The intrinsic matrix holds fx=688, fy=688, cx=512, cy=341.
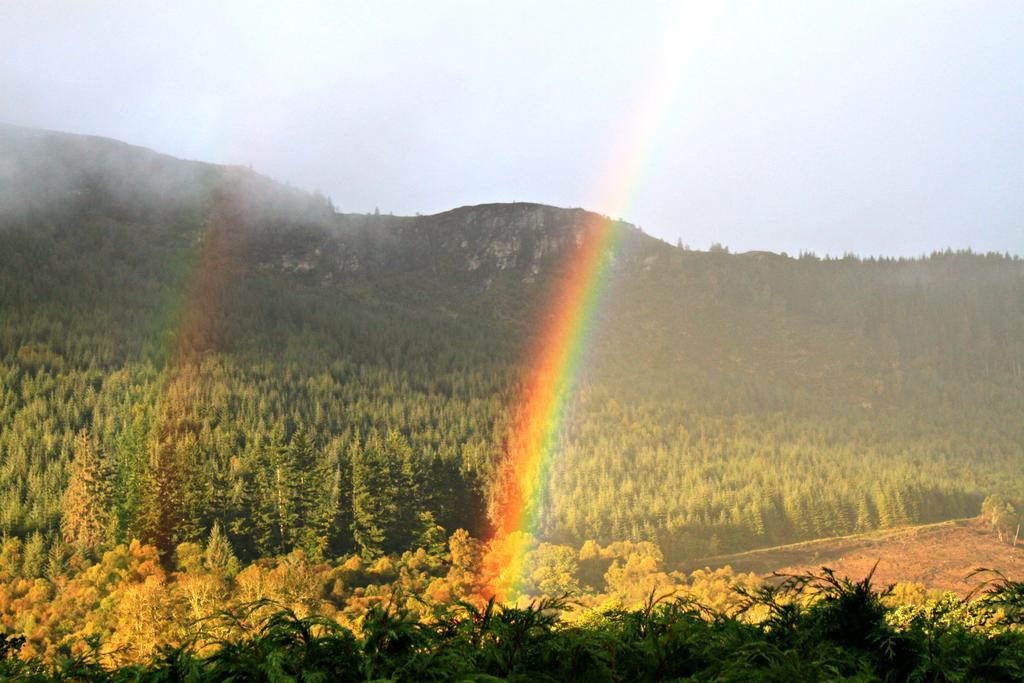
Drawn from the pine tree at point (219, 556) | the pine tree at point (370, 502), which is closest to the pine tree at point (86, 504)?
the pine tree at point (219, 556)

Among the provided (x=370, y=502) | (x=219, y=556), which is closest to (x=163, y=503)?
(x=219, y=556)

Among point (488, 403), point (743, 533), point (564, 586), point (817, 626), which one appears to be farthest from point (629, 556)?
point (817, 626)

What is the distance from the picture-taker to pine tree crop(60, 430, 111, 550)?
10906 centimetres

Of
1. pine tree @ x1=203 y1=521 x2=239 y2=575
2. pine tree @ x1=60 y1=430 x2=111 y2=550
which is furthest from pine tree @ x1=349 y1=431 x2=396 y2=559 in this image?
pine tree @ x1=60 y1=430 x2=111 y2=550

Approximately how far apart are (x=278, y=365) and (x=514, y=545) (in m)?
94.6

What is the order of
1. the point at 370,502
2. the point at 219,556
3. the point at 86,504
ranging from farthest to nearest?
the point at 370,502, the point at 86,504, the point at 219,556

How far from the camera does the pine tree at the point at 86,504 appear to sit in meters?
109

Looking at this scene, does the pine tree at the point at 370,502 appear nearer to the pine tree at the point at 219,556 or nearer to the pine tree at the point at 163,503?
the pine tree at the point at 219,556

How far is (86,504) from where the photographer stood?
113375 mm

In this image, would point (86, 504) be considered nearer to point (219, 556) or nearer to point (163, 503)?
point (163, 503)

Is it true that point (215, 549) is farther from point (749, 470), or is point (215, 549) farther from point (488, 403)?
point (749, 470)

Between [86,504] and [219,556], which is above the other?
[86,504]

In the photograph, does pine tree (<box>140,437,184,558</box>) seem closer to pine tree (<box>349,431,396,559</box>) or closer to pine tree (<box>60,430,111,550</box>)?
pine tree (<box>60,430,111,550</box>)

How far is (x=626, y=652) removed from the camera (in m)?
Answer: 5.30
